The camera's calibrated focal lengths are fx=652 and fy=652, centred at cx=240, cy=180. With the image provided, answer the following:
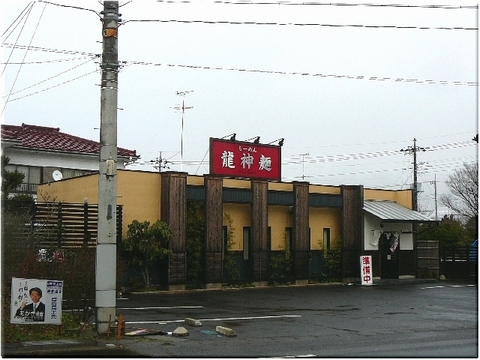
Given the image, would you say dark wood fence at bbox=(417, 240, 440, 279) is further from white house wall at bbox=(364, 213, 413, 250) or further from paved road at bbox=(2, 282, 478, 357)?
paved road at bbox=(2, 282, 478, 357)

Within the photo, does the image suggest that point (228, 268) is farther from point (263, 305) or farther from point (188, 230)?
point (263, 305)

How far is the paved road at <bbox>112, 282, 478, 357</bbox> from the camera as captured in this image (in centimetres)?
1255

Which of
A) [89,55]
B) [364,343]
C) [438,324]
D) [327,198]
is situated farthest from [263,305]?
[327,198]

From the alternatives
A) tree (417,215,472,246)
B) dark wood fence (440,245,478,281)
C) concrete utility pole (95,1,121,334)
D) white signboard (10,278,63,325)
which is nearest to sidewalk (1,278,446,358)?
white signboard (10,278,63,325)

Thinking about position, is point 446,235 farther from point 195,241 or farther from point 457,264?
point 195,241

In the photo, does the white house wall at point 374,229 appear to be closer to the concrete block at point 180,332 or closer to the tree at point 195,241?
the tree at point 195,241

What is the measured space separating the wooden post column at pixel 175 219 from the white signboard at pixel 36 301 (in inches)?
538

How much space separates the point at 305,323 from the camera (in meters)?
16.8

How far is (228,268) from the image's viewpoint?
94.0 ft

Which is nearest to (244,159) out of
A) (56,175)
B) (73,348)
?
(56,175)

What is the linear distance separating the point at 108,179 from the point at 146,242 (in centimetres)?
1176

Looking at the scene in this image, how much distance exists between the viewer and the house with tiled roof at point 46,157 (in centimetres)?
3247

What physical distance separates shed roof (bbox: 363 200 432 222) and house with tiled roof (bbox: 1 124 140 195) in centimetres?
1388

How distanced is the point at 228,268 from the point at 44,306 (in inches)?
647
